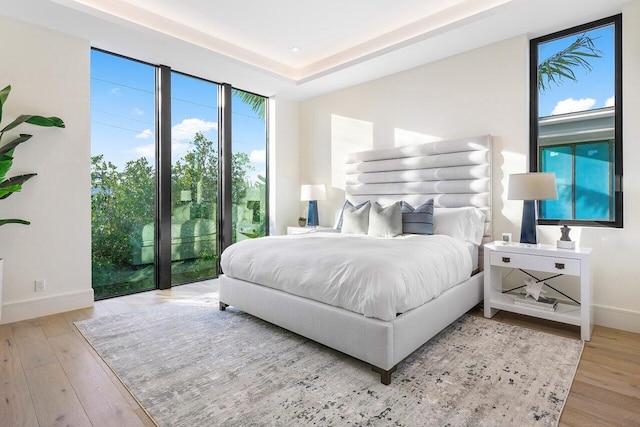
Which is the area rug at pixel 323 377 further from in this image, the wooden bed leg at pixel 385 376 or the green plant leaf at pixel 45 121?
the green plant leaf at pixel 45 121

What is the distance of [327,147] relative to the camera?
5281 millimetres

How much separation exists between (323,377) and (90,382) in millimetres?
1379

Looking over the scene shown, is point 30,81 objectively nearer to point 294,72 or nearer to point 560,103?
point 294,72

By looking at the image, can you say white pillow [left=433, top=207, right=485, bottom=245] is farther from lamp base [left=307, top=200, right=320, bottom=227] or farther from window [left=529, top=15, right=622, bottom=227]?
lamp base [left=307, top=200, right=320, bottom=227]

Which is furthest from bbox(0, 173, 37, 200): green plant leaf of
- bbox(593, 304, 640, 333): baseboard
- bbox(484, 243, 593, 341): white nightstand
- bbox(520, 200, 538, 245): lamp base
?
bbox(593, 304, 640, 333): baseboard

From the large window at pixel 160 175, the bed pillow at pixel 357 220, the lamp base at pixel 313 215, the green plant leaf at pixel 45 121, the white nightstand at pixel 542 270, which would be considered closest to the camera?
the white nightstand at pixel 542 270

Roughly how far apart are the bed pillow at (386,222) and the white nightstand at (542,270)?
846 mm

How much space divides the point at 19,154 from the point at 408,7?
3.93 m

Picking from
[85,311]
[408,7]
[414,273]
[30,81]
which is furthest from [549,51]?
[85,311]

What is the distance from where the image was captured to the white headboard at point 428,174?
3.55 meters

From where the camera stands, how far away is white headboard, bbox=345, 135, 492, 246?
3551 millimetres

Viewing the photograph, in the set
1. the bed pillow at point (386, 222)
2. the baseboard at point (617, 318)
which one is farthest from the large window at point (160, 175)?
the baseboard at point (617, 318)

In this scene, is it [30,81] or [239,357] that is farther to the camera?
[30,81]

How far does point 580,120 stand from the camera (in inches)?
126
